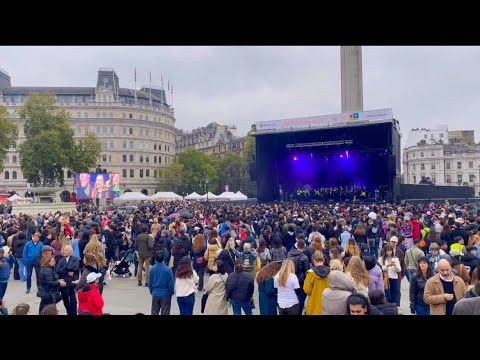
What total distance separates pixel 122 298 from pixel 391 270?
19.8 ft

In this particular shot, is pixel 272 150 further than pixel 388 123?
Yes

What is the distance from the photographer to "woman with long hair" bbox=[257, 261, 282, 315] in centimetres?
677

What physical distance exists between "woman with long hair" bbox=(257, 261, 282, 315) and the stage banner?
23839mm

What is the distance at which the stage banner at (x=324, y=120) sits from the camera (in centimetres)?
2844

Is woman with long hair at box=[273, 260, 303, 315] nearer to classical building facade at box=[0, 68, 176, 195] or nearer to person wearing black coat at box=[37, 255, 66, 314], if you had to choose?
person wearing black coat at box=[37, 255, 66, 314]

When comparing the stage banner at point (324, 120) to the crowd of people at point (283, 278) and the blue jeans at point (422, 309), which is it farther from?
the blue jeans at point (422, 309)

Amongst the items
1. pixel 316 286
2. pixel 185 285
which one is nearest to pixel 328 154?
pixel 185 285

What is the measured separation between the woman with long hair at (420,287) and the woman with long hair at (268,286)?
2033 millimetres

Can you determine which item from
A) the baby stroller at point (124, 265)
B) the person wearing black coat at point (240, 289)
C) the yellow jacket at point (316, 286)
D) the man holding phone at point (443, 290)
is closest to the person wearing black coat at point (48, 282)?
the person wearing black coat at point (240, 289)
